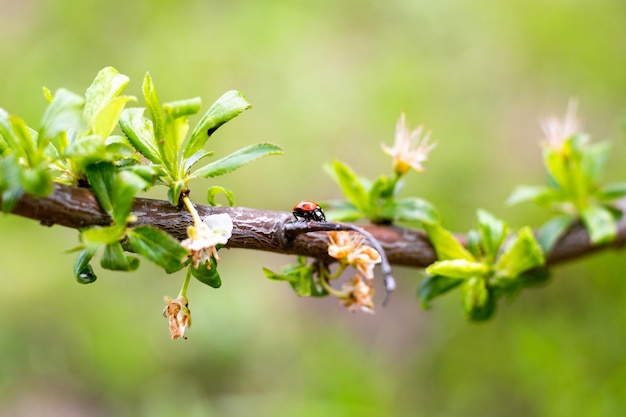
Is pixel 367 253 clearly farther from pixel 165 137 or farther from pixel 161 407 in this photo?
pixel 161 407

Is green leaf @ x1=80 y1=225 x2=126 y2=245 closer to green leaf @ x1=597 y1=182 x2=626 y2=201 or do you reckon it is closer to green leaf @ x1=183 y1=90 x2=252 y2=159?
green leaf @ x1=183 y1=90 x2=252 y2=159

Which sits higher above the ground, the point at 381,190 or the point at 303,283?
the point at 381,190

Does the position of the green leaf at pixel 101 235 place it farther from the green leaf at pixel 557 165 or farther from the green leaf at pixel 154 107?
the green leaf at pixel 557 165

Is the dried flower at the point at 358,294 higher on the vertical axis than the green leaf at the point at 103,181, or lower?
lower

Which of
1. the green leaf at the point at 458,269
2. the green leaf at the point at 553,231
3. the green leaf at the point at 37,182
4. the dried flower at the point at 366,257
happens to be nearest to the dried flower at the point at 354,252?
the dried flower at the point at 366,257

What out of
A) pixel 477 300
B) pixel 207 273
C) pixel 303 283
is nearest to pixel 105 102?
pixel 207 273

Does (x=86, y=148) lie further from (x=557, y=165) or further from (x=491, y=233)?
(x=557, y=165)
